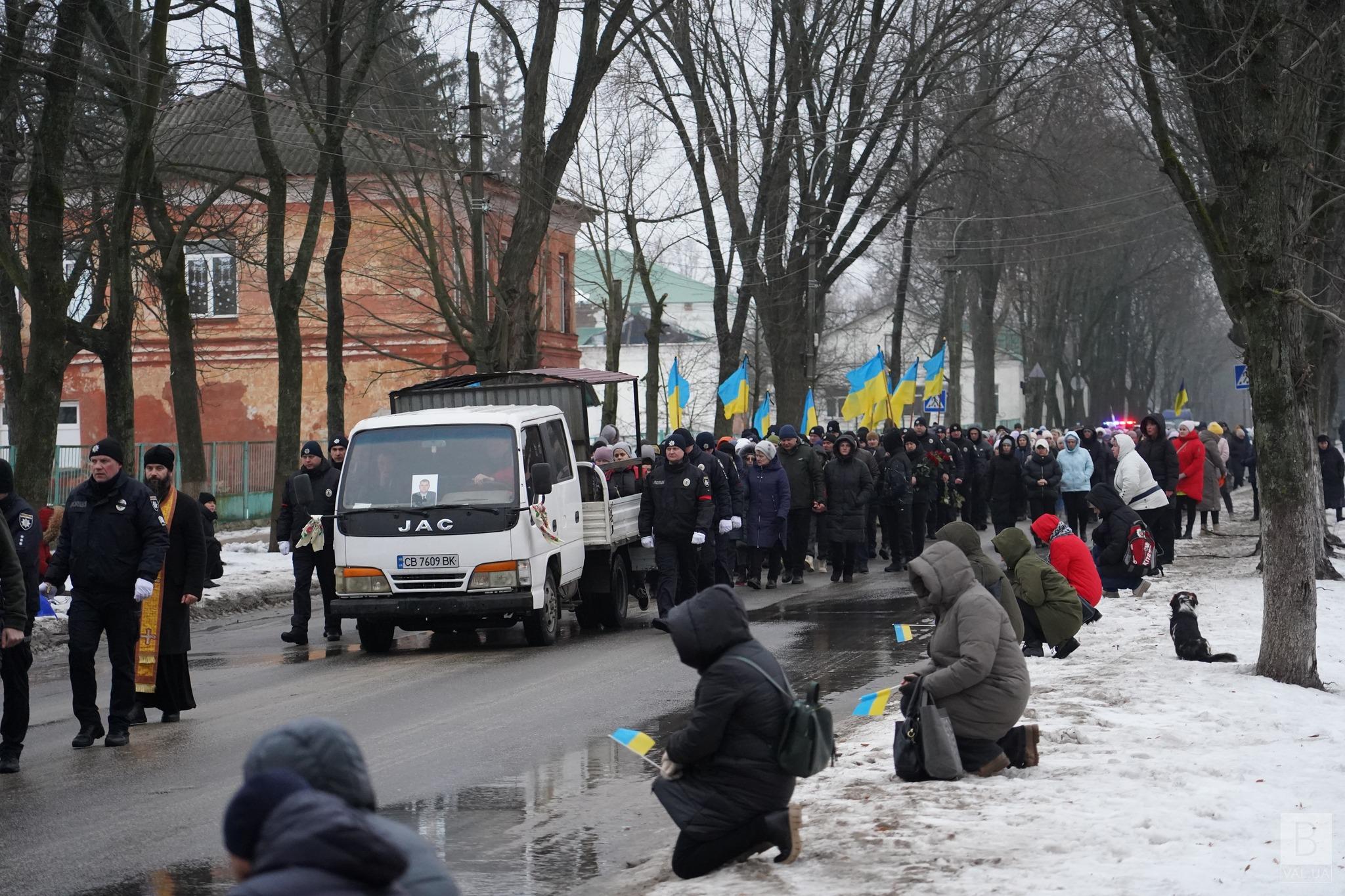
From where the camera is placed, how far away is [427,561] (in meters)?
14.0

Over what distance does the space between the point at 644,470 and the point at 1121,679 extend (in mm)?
9172

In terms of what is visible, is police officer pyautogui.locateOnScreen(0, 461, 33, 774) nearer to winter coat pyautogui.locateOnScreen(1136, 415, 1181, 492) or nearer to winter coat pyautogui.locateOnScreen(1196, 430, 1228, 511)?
winter coat pyautogui.locateOnScreen(1136, 415, 1181, 492)

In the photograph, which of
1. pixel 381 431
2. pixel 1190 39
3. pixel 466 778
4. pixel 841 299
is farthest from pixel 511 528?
pixel 841 299

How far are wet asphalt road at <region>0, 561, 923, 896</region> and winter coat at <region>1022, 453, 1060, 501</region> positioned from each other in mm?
7917

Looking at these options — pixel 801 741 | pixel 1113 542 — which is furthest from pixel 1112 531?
pixel 801 741

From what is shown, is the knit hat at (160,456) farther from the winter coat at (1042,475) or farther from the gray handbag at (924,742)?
the winter coat at (1042,475)

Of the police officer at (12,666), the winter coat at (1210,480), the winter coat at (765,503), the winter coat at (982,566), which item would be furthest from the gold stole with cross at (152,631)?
the winter coat at (1210,480)

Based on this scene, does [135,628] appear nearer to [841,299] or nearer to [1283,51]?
[1283,51]

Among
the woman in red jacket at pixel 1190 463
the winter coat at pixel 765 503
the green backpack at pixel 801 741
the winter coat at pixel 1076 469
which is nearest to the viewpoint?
the green backpack at pixel 801 741

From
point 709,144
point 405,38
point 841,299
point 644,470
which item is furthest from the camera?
point 841,299

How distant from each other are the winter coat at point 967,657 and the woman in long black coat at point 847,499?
12.7 meters

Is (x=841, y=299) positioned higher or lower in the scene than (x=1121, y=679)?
higher

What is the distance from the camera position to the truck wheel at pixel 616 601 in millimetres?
16312

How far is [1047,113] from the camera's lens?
3406cm
